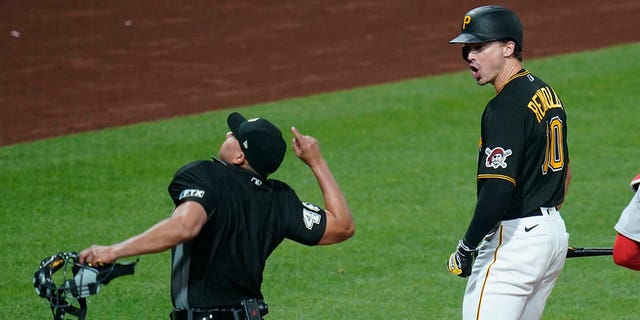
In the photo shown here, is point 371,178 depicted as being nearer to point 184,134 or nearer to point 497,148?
point 184,134

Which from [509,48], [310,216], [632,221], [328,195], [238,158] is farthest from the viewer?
[509,48]

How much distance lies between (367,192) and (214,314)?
18.2 ft

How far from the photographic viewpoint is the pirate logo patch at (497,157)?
186 inches

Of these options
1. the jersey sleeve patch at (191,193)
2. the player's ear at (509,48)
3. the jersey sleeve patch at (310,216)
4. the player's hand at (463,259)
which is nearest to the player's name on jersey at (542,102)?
the player's ear at (509,48)

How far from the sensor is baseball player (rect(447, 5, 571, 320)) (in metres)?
4.77

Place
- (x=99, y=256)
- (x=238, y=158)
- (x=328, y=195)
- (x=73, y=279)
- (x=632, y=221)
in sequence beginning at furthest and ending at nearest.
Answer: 1. (x=328, y=195)
2. (x=238, y=158)
3. (x=632, y=221)
4. (x=73, y=279)
5. (x=99, y=256)

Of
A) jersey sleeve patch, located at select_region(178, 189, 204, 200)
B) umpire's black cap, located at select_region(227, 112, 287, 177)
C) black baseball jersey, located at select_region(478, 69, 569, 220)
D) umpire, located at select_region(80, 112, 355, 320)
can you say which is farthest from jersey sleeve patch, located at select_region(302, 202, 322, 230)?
black baseball jersey, located at select_region(478, 69, 569, 220)

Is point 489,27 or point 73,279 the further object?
point 489,27

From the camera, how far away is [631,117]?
1243 centimetres

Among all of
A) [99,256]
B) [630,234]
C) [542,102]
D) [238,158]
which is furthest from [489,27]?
[99,256]

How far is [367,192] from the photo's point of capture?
1004 centimetres

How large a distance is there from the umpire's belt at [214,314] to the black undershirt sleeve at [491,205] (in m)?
1.10

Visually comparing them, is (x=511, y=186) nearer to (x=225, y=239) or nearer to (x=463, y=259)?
(x=463, y=259)

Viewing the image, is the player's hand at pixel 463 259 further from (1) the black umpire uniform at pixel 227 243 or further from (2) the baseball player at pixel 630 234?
(1) the black umpire uniform at pixel 227 243
